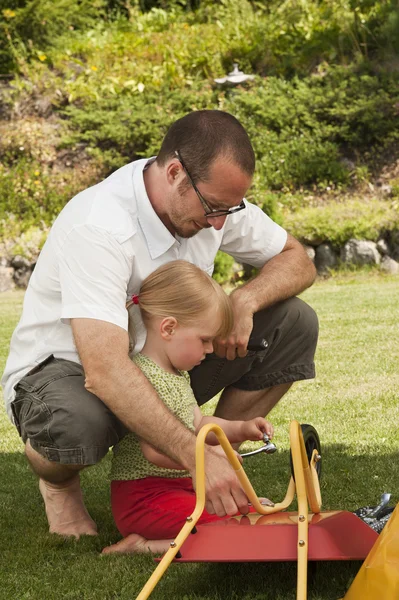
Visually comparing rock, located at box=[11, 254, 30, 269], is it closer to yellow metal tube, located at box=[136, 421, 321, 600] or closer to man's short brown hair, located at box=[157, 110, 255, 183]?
man's short brown hair, located at box=[157, 110, 255, 183]

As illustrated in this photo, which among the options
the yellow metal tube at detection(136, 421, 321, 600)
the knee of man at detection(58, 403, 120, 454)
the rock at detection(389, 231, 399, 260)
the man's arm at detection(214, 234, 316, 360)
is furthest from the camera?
the rock at detection(389, 231, 399, 260)

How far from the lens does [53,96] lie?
14023mm

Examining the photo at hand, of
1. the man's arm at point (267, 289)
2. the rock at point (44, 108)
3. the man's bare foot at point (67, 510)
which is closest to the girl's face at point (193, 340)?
the man's arm at point (267, 289)

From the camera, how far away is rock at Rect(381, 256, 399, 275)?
10.3 meters

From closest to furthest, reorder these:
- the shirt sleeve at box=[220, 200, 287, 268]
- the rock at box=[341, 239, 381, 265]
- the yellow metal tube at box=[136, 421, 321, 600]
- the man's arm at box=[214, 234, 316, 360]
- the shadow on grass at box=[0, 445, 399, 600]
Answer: the yellow metal tube at box=[136, 421, 321, 600] < the shadow on grass at box=[0, 445, 399, 600] < the man's arm at box=[214, 234, 316, 360] < the shirt sleeve at box=[220, 200, 287, 268] < the rock at box=[341, 239, 381, 265]

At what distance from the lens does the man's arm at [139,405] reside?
2.18 m

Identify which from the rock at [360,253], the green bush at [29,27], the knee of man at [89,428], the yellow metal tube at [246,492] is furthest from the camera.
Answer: the green bush at [29,27]

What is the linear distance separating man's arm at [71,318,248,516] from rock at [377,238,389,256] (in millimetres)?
8352

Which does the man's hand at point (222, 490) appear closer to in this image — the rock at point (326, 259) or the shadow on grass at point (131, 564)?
the shadow on grass at point (131, 564)

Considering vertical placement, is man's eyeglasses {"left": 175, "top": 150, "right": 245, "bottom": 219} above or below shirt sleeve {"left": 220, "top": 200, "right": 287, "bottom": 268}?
above

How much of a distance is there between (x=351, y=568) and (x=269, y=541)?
0.36 m

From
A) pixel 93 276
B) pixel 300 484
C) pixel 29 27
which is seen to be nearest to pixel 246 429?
pixel 300 484

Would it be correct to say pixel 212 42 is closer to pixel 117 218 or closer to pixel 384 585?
pixel 117 218

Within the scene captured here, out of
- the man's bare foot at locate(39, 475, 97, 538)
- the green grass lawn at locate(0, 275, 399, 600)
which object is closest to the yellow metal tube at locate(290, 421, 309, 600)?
the green grass lawn at locate(0, 275, 399, 600)
